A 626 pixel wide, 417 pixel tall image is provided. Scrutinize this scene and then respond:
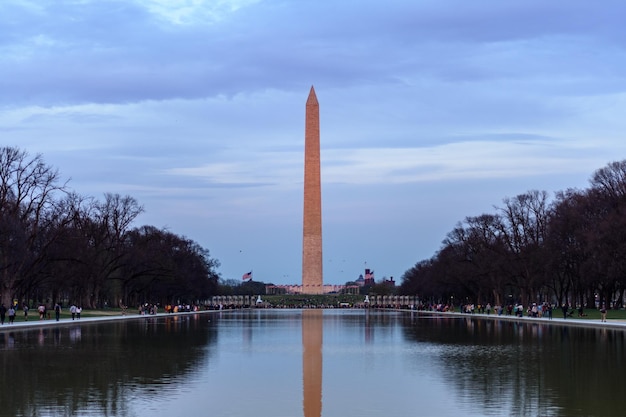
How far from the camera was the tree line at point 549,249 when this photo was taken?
6000cm

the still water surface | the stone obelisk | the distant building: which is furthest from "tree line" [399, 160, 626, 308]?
the distant building

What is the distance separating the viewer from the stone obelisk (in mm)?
97188

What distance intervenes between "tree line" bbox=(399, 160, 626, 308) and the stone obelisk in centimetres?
1350

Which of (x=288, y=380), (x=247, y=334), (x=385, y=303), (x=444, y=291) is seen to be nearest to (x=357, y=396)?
(x=288, y=380)

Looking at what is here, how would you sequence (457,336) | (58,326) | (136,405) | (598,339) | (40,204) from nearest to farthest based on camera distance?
(136,405) < (598,339) < (457,336) < (58,326) < (40,204)

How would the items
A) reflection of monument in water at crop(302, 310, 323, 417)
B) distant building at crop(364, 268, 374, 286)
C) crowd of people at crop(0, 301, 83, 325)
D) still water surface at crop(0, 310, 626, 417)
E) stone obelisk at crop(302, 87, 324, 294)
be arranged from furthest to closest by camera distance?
distant building at crop(364, 268, 374, 286)
stone obelisk at crop(302, 87, 324, 294)
crowd of people at crop(0, 301, 83, 325)
reflection of monument in water at crop(302, 310, 323, 417)
still water surface at crop(0, 310, 626, 417)

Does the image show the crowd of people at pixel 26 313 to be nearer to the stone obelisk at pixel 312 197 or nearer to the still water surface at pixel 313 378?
the still water surface at pixel 313 378

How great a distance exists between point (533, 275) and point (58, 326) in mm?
39090

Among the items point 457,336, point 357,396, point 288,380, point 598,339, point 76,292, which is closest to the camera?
point 357,396

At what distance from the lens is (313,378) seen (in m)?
20.4

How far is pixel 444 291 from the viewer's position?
10988 centimetres

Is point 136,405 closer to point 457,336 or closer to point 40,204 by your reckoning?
point 457,336

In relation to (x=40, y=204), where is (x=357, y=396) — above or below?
below

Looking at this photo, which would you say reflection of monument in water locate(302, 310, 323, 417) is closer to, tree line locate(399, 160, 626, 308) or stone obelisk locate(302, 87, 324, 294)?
tree line locate(399, 160, 626, 308)
